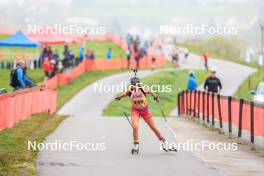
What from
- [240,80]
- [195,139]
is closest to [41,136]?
[195,139]

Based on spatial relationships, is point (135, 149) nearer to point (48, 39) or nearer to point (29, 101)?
point (29, 101)

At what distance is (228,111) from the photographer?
21188 mm

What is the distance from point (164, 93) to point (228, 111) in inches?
1187

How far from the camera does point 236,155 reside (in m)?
16.5

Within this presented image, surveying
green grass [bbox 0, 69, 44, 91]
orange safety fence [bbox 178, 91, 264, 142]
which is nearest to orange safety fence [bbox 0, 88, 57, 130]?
orange safety fence [bbox 178, 91, 264, 142]

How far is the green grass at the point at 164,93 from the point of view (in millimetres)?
39969

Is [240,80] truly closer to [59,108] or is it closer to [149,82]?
[149,82]

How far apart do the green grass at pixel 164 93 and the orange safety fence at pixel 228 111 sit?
29.7ft

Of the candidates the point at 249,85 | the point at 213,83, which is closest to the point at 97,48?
the point at 249,85

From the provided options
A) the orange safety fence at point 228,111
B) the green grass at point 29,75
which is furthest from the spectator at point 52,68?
the orange safety fence at point 228,111

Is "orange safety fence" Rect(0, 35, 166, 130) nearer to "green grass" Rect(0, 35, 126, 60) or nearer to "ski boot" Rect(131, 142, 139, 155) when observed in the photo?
"ski boot" Rect(131, 142, 139, 155)

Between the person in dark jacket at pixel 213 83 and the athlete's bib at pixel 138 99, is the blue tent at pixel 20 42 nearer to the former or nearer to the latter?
the person in dark jacket at pixel 213 83

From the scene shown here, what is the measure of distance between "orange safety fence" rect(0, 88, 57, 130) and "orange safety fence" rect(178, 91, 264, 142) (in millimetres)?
5580

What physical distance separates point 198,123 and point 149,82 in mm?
25450
